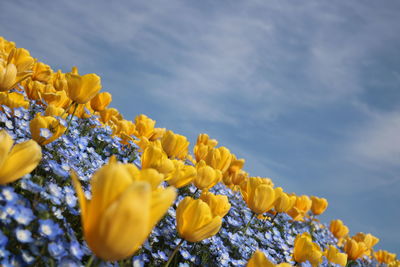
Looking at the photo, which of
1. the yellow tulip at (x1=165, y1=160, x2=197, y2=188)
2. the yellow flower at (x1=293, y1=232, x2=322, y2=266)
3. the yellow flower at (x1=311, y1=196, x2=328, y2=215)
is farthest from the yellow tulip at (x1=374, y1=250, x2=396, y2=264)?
the yellow tulip at (x1=165, y1=160, x2=197, y2=188)

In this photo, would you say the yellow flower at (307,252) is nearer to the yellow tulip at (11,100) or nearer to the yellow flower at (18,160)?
the yellow flower at (18,160)

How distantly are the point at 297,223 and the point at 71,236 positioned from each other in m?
5.77

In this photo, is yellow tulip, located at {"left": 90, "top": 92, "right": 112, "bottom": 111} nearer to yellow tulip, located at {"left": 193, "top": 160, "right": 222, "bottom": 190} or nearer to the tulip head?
yellow tulip, located at {"left": 193, "top": 160, "right": 222, "bottom": 190}

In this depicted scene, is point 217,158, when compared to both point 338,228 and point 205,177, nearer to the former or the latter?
point 205,177

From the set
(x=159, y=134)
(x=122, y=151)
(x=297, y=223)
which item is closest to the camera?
(x=122, y=151)

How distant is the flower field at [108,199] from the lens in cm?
129

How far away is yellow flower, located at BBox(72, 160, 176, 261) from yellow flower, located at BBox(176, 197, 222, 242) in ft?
2.88

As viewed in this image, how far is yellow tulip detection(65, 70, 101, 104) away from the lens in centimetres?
315

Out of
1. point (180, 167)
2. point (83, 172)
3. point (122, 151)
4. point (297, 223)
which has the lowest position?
point (83, 172)

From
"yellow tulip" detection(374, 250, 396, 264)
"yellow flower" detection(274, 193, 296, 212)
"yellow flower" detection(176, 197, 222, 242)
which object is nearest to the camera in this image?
"yellow flower" detection(176, 197, 222, 242)

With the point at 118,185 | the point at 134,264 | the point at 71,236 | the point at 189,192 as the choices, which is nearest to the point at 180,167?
the point at 134,264

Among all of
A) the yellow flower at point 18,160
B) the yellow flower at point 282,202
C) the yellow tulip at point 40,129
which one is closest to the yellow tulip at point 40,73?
the yellow tulip at point 40,129

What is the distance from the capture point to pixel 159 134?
552cm

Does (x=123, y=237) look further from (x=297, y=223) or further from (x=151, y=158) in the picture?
(x=297, y=223)
